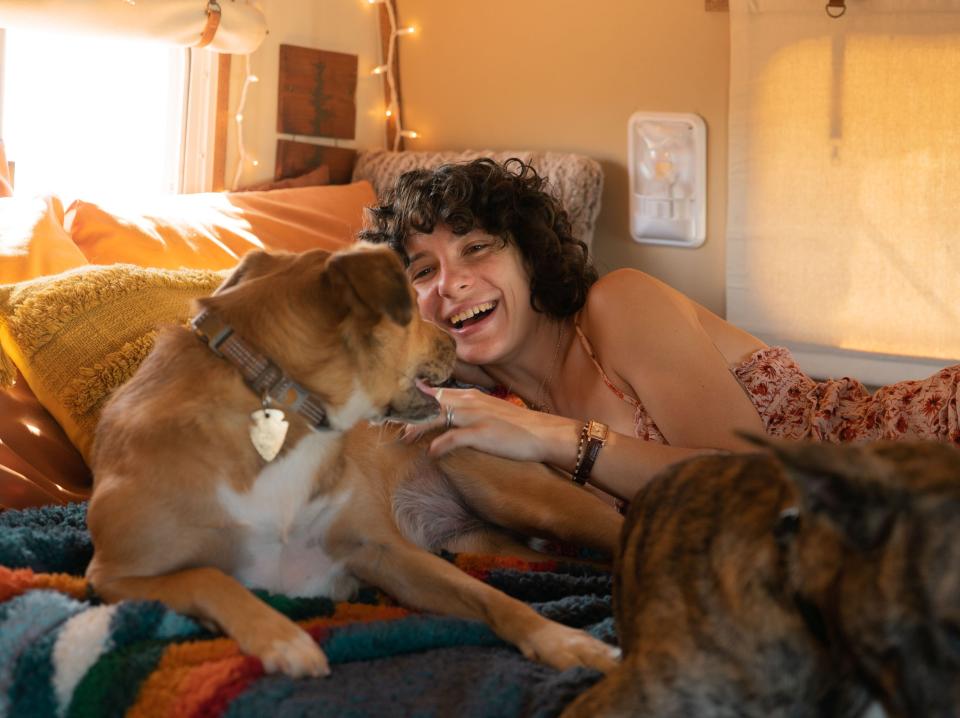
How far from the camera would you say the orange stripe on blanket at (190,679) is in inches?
53.4

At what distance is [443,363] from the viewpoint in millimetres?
1962

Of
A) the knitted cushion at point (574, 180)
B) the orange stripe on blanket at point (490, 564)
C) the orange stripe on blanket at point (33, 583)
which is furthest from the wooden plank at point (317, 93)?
the orange stripe on blanket at point (33, 583)

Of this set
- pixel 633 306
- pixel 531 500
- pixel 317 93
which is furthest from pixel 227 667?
pixel 317 93

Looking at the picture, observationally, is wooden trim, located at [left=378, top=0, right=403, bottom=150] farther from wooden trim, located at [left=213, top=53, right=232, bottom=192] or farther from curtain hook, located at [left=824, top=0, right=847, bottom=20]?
curtain hook, located at [left=824, top=0, right=847, bottom=20]

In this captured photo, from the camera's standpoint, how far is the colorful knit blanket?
136 cm

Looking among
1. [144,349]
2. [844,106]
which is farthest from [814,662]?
[844,106]

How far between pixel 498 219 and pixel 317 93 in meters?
1.96

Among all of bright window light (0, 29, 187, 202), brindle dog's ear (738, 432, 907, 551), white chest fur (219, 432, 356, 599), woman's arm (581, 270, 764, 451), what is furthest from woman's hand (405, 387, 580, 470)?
bright window light (0, 29, 187, 202)

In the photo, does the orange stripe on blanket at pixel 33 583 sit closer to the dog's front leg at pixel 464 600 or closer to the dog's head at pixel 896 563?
the dog's front leg at pixel 464 600

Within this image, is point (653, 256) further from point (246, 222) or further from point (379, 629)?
point (379, 629)

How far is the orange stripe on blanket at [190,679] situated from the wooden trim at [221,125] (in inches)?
114

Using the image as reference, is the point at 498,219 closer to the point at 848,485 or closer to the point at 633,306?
the point at 633,306

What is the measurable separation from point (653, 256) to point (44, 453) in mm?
2428

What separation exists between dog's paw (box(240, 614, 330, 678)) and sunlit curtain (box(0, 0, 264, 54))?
7.54ft
